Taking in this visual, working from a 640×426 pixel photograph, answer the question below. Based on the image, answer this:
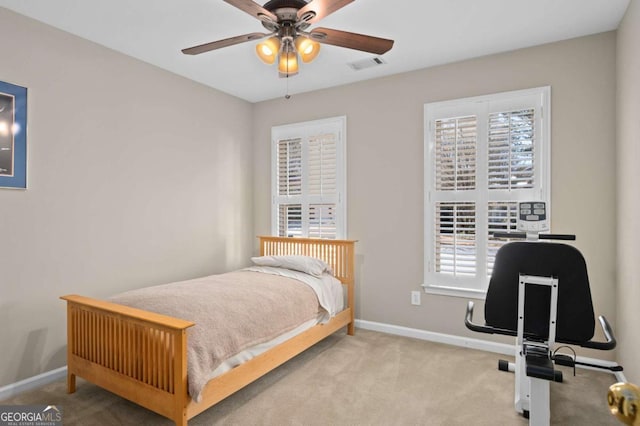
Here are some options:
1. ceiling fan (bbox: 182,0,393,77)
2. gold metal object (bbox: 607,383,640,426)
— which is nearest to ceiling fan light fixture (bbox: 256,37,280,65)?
ceiling fan (bbox: 182,0,393,77)

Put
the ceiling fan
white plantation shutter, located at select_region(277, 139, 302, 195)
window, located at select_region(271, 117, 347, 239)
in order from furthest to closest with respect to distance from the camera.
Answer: white plantation shutter, located at select_region(277, 139, 302, 195) → window, located at select_region(271, 117, 347, 239) → the ceiling fan

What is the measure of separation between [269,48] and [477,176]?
204 centimetres

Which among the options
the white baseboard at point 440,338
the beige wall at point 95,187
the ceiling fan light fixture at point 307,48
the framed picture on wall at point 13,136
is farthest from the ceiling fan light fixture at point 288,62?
the white baseboard at point 440,338

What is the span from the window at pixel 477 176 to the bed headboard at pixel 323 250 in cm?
75

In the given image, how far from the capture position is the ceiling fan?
6.15 feet

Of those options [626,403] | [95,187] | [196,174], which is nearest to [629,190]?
[626,403]

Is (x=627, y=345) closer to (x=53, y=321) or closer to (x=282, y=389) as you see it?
(x=282, y=389)

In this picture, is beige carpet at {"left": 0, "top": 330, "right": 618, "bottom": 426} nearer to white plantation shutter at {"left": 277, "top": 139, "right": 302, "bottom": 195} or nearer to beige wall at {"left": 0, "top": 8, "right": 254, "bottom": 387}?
beige wall at {"left": 0, "top": 8, "right": 254, "bottom": 387}

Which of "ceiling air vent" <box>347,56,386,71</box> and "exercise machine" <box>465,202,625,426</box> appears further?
"ceiling air vent" <box>347,56,386,71</box>

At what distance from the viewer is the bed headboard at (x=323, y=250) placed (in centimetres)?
375

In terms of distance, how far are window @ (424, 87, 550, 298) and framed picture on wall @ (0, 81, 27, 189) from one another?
10.5 ft

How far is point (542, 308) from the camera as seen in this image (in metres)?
1.74

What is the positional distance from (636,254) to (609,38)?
167 centimetres

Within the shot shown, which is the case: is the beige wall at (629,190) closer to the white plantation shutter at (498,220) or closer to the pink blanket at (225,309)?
the white plantation shutter at (498,220)
